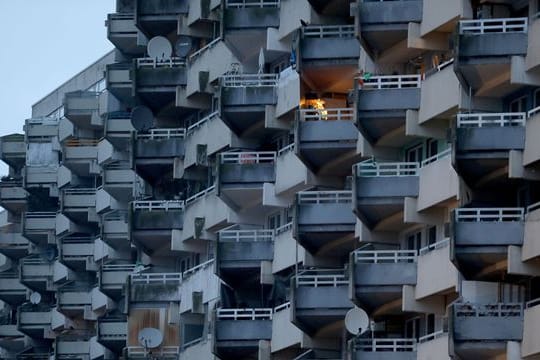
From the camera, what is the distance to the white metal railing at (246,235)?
108 m

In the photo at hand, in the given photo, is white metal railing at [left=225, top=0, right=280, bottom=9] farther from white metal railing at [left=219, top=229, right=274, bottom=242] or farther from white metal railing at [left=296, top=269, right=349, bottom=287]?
white metal railing at [left=296, top=269, right=349, bottom=287]

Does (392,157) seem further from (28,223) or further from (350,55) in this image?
(28,223)

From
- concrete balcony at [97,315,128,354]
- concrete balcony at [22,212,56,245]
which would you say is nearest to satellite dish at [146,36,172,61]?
concrete balcony at [97,315,128,354]

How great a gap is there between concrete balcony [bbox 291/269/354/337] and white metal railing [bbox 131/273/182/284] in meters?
19.4

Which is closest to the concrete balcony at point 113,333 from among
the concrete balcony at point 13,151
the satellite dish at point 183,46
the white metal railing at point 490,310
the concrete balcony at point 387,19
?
the satellite dish at point 183,46

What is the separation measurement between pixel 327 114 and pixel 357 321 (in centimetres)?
793

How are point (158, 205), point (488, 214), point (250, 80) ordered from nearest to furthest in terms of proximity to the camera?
point (488, 214), point (250, 80), point (158, 205)

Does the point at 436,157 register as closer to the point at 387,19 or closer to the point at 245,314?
the point at 387,19

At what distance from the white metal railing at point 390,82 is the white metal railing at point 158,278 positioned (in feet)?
83.2

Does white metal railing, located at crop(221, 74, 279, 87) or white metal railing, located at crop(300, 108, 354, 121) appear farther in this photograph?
white metal railing, located at crop(221, 74, 279, 87)

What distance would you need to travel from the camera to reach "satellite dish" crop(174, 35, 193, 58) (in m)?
120

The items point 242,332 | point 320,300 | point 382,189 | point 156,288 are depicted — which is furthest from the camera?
point 156,288

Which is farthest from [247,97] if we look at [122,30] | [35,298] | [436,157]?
[35,298]

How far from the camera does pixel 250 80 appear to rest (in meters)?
109
